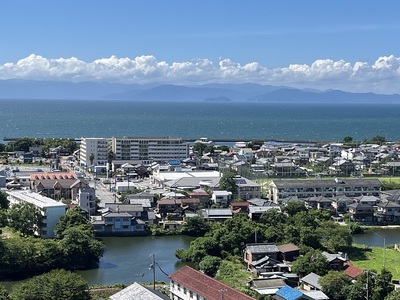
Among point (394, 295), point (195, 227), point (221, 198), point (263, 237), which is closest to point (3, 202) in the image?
point (195, 227)

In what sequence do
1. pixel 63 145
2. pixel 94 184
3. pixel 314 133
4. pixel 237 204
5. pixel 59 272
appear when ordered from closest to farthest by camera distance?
pixel 59 272, pixel 237 204, pixel 94 184, pixel 63 145, pixel 314 133

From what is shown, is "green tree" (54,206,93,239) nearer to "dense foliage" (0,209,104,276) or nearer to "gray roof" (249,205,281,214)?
"dense foliage" (0,209,104,276)

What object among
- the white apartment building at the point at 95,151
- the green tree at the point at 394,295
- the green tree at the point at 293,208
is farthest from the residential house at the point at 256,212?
the white apartment building at the point at 95,151

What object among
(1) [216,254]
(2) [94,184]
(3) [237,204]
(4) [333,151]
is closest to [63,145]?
(2) [94,184]

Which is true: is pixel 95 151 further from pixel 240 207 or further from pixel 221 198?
pixel 240 207

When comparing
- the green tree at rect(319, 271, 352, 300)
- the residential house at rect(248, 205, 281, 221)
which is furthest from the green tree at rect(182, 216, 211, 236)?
the green tree at rect(319, 271, 352, 300)

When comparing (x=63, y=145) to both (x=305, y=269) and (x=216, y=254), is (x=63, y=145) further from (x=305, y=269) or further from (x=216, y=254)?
(x=305, y=269)

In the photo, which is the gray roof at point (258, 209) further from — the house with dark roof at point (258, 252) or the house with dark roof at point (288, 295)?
the house with dark roof at point (288, 295)
